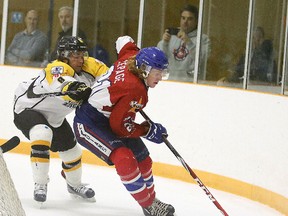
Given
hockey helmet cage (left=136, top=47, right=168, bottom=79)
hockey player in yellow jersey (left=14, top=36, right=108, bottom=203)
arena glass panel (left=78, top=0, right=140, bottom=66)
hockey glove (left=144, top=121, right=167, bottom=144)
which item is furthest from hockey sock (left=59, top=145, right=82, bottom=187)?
arena glass panel (left=78, top=0, right=140, bottom=66)

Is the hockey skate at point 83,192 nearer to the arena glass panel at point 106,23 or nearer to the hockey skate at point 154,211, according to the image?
the hockey skate at point 154,211

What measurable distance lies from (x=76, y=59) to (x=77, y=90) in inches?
13.0

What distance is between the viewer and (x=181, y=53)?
5688 millimetres

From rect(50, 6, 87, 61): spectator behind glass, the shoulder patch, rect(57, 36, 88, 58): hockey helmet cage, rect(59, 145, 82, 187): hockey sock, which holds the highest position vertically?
rect(50, 6, 87, 61): spectator behind glass

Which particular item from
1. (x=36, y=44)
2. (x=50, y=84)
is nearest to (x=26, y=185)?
(x=50, y=84)

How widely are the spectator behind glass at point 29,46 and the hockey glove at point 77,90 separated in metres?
3.13

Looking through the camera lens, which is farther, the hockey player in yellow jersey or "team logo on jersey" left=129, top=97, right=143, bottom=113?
the hockey player in yellow jersey

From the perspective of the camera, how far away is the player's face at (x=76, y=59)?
3.47 metres

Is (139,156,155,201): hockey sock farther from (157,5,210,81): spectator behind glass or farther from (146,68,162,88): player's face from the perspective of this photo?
(157,5,210,81): spectator behind glass

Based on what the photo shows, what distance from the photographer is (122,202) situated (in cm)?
395

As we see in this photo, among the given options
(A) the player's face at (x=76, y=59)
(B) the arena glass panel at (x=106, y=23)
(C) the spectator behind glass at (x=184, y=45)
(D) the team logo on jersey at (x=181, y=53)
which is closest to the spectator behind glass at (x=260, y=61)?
(C) the spectator behind glass at (x=184, y=45)

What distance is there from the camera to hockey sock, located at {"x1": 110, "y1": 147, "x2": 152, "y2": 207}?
314 cm

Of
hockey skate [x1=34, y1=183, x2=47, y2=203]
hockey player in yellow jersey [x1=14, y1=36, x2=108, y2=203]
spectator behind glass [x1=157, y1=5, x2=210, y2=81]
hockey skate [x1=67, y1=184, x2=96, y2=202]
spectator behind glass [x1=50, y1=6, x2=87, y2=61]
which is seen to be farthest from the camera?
spectator behind glass [x1=50, y1=6, x2=87, y2=61]

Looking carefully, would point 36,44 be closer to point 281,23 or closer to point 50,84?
point 281,23
